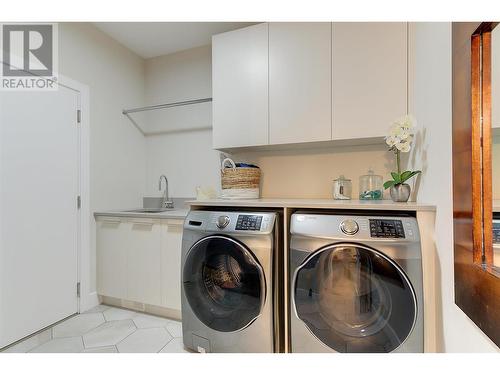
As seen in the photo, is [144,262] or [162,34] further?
[162,34]

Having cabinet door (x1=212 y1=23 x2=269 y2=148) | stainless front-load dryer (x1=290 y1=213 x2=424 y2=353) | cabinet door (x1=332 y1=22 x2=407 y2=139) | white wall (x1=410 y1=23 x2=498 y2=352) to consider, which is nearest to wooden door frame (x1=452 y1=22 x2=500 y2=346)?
white wall (x1=410 y1=23 x2=498 y2=352)

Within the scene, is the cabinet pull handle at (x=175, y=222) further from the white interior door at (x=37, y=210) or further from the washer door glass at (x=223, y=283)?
the white interior door at (x=37, y=210)

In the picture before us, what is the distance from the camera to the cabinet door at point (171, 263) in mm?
2000

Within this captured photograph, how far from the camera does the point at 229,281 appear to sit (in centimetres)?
149

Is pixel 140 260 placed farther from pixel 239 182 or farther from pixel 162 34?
pixel 162 34

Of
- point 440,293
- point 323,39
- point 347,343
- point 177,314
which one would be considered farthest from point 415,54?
point 177,314

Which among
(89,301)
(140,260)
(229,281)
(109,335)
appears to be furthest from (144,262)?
(229,281)

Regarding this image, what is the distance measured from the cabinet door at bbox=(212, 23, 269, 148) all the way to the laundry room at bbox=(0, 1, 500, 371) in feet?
0.05

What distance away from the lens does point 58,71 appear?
196 centimetres

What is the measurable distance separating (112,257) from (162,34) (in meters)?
2.12

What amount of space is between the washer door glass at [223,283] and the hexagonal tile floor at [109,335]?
405mm

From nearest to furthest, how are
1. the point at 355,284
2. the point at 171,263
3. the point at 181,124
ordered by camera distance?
the point at 355,284 < the point at 171,263 < the point at 181,124

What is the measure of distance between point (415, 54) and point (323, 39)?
0.57m
